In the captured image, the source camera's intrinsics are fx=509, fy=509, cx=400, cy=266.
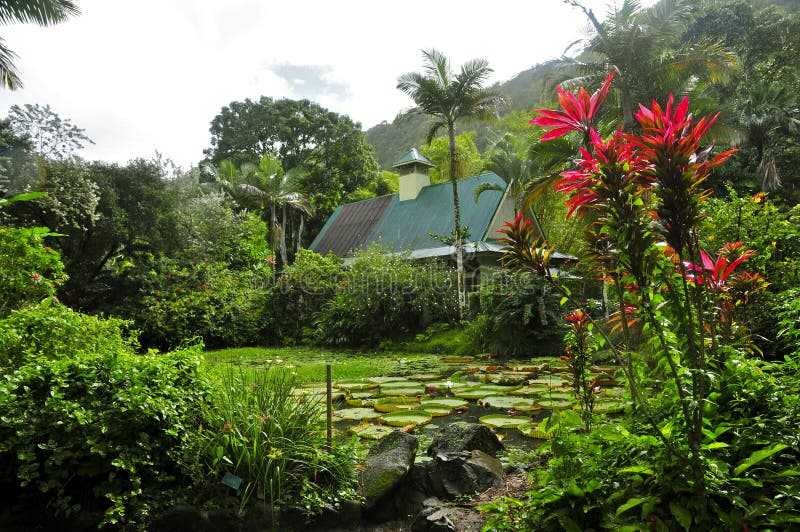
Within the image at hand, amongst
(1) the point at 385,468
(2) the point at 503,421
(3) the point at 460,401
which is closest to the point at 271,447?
(1) the point at 385,468

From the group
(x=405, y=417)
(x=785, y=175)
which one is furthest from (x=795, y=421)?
(x=785, y=175)

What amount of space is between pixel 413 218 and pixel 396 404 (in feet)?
49.0

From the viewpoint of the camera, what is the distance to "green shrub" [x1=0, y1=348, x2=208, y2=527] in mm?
2725

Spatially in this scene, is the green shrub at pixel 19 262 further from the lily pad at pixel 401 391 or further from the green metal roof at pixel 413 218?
the green metal roof at pixel 413 218

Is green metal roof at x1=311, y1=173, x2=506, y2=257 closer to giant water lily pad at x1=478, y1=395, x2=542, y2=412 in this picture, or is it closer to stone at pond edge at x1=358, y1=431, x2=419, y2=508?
giant water lily pad at x1=478, y1=395, x2=542, y2=412

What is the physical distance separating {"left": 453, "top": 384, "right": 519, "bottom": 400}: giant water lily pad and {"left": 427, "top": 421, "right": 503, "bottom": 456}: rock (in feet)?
7.49

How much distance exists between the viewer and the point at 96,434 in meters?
2.78

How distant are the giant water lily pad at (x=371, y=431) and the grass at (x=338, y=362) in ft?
6.97

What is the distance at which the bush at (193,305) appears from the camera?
47.6 feet

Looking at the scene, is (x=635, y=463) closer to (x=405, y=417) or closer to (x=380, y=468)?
(x=380, y=468)

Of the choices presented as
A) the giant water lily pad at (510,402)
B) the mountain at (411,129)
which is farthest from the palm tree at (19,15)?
the mountain at (411,129)

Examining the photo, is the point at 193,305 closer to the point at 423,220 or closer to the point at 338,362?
the point at 338,362

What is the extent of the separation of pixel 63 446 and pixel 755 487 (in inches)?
129

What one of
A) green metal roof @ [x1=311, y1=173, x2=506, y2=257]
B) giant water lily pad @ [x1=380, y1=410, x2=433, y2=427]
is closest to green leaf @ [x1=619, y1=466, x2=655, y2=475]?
giant water lily pad @ [x1=380, y1=410, x2=433, y2=427]
